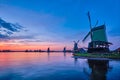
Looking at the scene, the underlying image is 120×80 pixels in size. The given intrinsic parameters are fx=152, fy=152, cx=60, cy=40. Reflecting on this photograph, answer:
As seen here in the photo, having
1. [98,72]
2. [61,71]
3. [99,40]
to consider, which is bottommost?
[61,71]

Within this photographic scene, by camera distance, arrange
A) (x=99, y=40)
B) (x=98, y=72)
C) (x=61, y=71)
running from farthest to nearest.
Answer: (x=99, y=40) → (x=61, y=71) → (x=98, y=72)

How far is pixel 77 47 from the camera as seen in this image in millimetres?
104938

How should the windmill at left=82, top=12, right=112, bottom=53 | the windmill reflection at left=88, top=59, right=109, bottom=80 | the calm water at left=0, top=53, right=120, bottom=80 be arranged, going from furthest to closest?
the windmill at left=82, top=12, right=112, bottom=53 < the calm water at left=0, top=53, right=120, bottom=80 < the windmill reflection at left=88, top=59, right=109, bottom=80

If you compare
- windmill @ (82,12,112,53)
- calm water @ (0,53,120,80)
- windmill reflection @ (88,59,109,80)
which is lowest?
calm water @ (0,53,120,80)

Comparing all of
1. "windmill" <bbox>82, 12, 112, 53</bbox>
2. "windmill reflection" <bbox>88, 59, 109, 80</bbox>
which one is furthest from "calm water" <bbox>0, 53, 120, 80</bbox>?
"windmill" <bbox>82, 12, 112, 53</bbox>

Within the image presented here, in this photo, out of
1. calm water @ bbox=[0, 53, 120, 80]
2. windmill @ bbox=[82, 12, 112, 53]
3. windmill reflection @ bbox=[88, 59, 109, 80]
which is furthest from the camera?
windmill @ bbox=[82, 12, 112, 53]

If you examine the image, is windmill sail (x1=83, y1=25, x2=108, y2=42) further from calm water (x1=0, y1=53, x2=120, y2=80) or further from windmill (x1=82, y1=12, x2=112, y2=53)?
calm water (x1=0, y1=53, x2=120, y2=80)

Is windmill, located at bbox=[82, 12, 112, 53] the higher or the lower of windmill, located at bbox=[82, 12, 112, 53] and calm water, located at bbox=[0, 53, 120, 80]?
the higher

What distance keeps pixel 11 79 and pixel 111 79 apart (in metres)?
11.3

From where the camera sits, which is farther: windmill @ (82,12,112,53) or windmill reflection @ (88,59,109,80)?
windmill @ (82,12,112,53)

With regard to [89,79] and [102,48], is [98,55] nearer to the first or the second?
[102,48]

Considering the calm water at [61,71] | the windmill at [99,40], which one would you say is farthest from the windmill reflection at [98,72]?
the windmill at [99,40]

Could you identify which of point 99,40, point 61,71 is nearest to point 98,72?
point 61,71

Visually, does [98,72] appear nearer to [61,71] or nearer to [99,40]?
[61,71]
